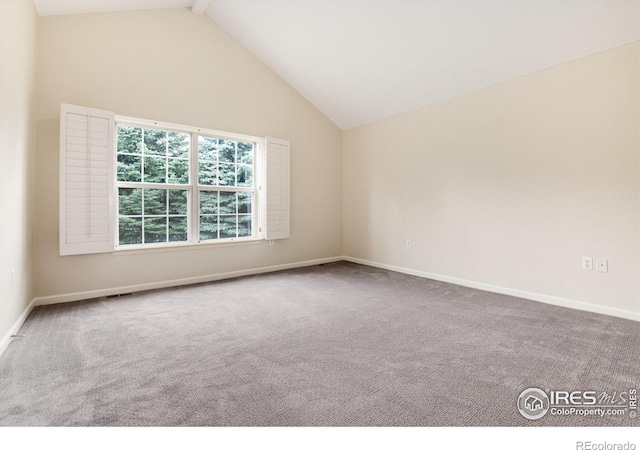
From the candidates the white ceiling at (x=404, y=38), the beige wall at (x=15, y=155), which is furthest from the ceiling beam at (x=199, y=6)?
the beige wall at (x=15, y=155)

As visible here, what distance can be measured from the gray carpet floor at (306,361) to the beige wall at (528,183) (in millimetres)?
472

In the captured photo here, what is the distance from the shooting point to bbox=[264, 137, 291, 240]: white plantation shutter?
462 centimetres

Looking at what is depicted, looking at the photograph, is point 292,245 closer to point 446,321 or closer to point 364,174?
Result: point 364,174

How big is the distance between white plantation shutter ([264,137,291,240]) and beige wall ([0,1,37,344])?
8.38ft

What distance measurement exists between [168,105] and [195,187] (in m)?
1.02

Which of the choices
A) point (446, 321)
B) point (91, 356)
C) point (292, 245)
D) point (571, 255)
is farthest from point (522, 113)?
point (91, 356)

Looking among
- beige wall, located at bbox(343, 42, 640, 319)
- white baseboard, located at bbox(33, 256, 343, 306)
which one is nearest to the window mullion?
white baseboard, located at bbox(33, 256, 343, 306)

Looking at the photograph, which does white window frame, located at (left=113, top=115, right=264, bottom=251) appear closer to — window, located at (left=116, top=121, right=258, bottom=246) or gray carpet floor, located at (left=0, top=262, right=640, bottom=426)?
window, located at (left=116, top=121, right=258, bottom=246)

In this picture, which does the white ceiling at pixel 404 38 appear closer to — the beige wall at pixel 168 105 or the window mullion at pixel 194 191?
the beige wall at pixel 168 105

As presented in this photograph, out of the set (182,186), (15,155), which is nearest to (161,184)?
(182,186)

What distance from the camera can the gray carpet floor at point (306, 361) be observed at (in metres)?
1.48

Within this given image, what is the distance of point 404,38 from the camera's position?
11.3 ft

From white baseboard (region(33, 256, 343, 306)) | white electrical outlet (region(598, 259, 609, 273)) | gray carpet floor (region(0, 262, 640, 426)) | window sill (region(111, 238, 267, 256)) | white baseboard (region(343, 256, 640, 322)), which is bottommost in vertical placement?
gray carpet floor (region(0, 262, 640, 426))

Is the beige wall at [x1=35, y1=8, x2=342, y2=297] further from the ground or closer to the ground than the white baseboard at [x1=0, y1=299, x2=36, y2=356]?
further from the ground
